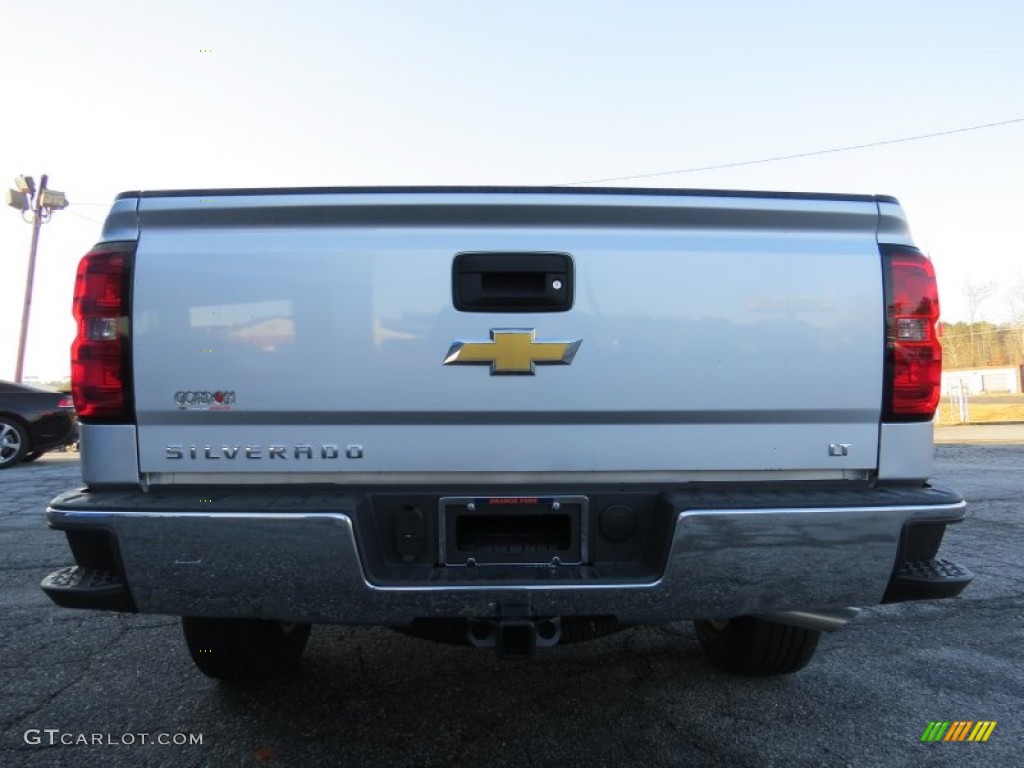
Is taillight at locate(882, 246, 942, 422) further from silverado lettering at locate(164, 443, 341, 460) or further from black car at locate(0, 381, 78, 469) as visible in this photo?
black car at locate(0, 381, 78, 469)

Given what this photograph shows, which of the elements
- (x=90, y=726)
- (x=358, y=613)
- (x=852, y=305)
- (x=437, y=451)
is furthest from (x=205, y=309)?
(x=852, y=305)

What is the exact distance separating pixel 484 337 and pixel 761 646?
5.51 feet

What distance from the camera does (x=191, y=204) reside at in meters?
1.97

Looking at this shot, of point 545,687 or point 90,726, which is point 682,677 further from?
point 90,726

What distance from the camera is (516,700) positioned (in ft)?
8.63

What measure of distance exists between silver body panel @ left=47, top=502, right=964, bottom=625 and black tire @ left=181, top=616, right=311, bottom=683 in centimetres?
70

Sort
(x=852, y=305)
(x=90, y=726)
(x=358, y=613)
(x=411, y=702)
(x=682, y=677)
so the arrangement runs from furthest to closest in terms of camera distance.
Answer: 1. (x=682, y=677)
2. (x=411, y=702)
3. (x=90, y=726)
4. (x=852, y=305)
5. (x=358, y=613)

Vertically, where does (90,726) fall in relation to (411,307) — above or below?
below

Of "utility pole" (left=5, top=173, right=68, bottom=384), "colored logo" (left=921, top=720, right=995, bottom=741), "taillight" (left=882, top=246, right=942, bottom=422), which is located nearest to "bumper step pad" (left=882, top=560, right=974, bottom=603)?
"taillight" (left=882, top=246, right=942, bottom=422)

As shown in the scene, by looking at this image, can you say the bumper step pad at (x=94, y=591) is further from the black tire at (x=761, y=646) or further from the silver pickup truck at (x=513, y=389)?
the black tire at (x=761, y=646)

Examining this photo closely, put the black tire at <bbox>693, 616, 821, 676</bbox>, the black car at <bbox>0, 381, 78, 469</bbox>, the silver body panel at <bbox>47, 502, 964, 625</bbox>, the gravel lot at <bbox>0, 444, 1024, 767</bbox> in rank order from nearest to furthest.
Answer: the silver body panel at <bbox>47, 502, 964, 625</bbox>
the gravel lot at <bbox>0, 444, 1024, 767</bbox>
the black tire at <bbox>693, 616, 821, 676</bbox>
the black car at <bbox>0, 381, 78, 469</bbox>

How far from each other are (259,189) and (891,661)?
307cm

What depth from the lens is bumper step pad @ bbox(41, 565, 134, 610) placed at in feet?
6.04

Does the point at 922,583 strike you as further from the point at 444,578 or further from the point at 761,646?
the point at 444,578
